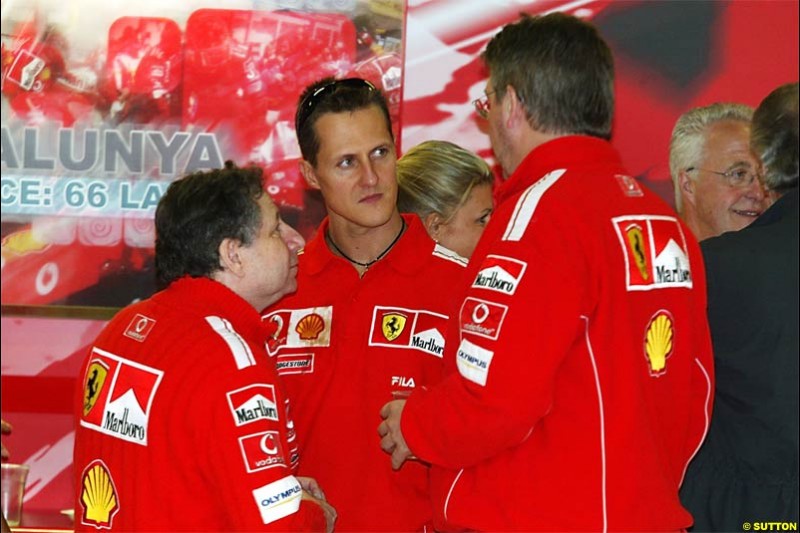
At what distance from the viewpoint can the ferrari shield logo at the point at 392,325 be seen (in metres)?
2.46

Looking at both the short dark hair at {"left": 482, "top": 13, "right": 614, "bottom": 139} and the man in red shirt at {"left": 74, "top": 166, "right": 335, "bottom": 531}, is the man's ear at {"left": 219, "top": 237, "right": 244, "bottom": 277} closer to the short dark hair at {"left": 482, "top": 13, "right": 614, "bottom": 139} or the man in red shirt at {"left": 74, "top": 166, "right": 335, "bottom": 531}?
the man in red shirt at {"left": 74, "top": 166, "right": 335, "bottom": 531}

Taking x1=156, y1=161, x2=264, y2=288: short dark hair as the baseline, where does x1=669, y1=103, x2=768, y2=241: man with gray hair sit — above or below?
above

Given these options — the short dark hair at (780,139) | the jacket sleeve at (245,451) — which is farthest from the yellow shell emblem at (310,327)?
the short dark hair at (780,139)

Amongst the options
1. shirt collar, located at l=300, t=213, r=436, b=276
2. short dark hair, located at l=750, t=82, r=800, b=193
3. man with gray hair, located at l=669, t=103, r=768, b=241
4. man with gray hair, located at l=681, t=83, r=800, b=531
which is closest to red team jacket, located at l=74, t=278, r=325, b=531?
shirt collar, located at l=300, t=213, r=436, b=276

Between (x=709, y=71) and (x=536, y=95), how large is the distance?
176 centimetres

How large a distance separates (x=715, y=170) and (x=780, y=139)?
0.99 meters

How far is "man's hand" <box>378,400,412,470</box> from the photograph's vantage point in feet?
6.51

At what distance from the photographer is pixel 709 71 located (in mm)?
3473

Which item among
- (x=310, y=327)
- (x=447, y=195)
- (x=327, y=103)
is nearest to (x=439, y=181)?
(x=447, y=195)

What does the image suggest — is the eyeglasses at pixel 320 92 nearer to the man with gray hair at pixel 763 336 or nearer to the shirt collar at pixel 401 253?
the shirt collar at pixel 401 253

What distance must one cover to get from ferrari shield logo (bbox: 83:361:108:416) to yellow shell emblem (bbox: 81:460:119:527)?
11cm

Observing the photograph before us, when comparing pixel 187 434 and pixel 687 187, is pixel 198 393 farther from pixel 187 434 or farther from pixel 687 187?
pixel 687 187

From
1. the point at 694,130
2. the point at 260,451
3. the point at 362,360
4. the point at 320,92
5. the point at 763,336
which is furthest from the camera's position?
the point at 694,130

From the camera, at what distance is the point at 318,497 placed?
7.43 ft
